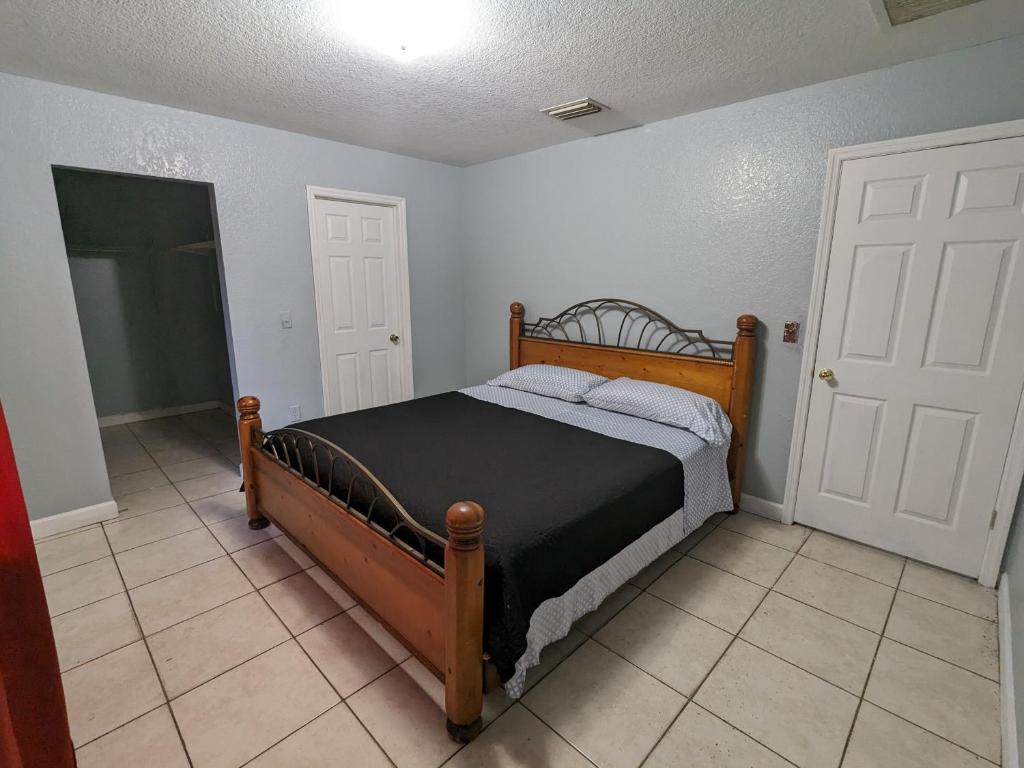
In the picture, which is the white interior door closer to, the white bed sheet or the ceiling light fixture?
the white bed sheet

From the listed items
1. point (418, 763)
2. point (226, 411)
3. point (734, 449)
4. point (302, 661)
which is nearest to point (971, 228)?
point (734, 449)

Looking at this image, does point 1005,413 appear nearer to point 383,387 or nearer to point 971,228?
point 971,228

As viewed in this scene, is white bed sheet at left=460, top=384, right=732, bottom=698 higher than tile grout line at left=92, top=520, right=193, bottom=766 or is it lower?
higher

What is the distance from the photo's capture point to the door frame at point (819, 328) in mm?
2174

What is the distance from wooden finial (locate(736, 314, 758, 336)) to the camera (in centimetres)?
281

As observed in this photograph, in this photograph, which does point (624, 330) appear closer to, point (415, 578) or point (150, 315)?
point (415, 578)

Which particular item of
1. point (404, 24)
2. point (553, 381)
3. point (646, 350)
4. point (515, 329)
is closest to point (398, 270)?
point (515, 329)

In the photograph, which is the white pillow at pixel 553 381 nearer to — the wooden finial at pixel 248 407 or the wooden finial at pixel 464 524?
the wooden finial at pixel 248 407

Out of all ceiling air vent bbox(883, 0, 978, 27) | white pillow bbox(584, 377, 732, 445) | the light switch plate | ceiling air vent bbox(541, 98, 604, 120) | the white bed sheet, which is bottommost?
the white bed sheet

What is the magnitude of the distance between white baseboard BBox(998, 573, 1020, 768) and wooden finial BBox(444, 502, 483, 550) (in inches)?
67.4

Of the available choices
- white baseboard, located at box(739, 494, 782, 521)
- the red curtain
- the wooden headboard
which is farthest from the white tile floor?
the red curtain

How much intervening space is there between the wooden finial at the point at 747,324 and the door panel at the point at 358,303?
270 cm

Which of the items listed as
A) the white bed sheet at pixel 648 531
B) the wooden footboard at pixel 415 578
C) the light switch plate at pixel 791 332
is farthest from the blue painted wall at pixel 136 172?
the light switch plate at pixel 791 332

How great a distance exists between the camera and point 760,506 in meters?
3.04
